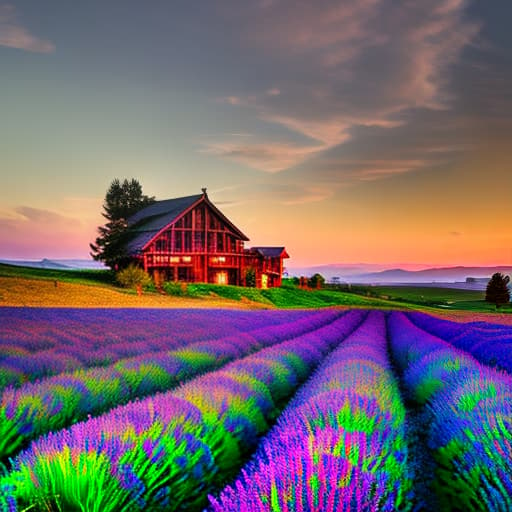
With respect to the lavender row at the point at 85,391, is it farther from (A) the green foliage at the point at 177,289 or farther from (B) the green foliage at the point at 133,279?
(B) the green foliage at the point at 133,279

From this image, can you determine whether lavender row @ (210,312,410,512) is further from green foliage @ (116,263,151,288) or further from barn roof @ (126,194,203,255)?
barn roof @ (126,194,203,255)

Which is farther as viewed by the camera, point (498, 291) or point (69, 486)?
point (498, 291)

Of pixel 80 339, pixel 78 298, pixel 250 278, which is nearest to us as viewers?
pixel 80 339

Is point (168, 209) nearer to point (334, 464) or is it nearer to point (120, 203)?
point (120, 203)

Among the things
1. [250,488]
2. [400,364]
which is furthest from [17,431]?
[400,364]

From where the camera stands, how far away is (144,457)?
7.43 ft

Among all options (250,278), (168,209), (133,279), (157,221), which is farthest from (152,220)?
(133,279)

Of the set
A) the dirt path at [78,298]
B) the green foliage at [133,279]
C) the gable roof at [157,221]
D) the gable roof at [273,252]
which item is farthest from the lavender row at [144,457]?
the gable roof at [273,252]

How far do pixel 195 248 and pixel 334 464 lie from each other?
99.3 ft

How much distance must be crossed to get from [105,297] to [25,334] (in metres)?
13.1

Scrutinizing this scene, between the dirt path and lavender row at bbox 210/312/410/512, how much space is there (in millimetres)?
15057

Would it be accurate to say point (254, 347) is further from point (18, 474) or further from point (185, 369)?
point (18, 474)

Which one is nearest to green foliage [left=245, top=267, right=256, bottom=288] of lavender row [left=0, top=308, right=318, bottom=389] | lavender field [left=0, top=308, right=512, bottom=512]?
lavender row [left=0, top=308, right=318, bottom=389]

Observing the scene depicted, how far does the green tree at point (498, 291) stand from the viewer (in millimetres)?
26391
